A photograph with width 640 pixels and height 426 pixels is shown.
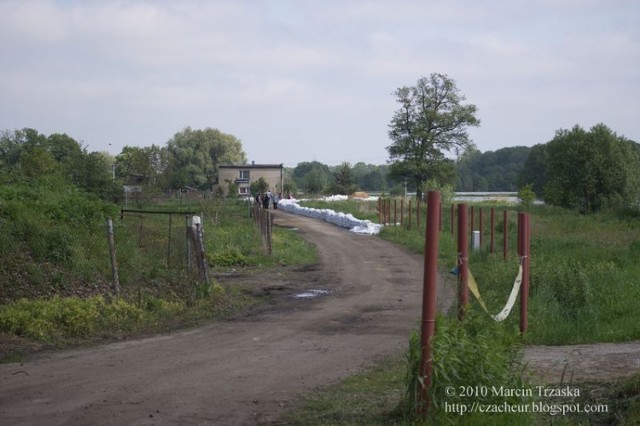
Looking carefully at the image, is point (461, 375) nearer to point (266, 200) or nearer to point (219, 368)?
point (219, 368)

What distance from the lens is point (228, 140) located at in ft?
402

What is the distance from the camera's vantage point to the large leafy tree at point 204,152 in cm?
11369

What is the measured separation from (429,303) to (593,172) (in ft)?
191

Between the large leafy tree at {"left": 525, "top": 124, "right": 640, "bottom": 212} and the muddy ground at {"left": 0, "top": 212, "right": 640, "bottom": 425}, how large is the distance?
158ft

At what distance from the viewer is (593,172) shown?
6059cm

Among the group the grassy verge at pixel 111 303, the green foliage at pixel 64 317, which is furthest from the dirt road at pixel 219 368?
the green foliage at pixel 64 317

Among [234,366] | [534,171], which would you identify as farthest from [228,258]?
[534,171]

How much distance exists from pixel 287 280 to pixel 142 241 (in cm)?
367

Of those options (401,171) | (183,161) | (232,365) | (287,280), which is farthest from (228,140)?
(232,365)

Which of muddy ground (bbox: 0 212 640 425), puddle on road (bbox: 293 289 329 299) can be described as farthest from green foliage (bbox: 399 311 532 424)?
puddle on road (bbox: 293 289 329 299)

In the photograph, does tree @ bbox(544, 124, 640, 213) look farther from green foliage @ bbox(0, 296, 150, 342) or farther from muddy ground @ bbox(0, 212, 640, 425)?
green foliage @ bbox(0, 296, 150, 342)

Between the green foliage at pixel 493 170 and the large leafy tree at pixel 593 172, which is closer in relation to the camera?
the large leafy tree at pixel 593 172

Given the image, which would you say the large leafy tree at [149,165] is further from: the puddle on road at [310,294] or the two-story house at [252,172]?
the two-story house at [252,172]

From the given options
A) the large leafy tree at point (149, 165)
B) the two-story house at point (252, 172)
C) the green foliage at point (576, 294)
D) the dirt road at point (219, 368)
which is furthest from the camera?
the two-story house at point (252, 172)
